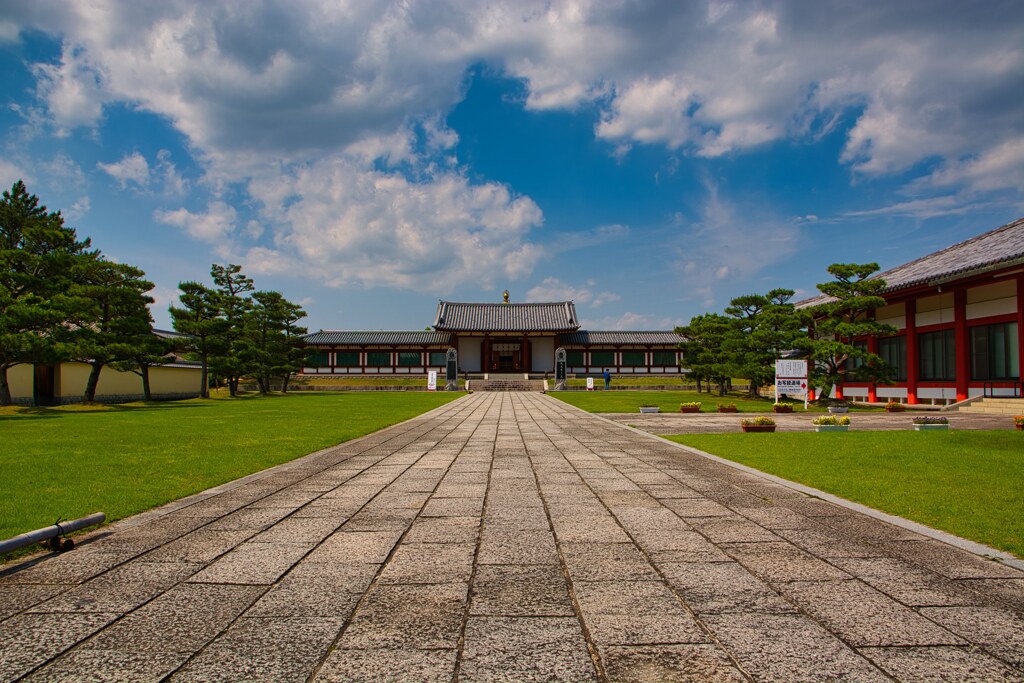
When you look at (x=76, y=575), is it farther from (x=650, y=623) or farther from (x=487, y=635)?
(x=650, y=623)

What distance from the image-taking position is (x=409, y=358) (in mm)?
49000

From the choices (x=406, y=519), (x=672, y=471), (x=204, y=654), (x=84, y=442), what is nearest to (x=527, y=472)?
(x=672, y=471)

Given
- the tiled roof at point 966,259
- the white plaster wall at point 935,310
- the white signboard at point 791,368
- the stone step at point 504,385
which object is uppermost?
the tiled roof at point 966,259

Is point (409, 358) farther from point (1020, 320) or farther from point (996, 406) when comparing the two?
point (1020, 320)

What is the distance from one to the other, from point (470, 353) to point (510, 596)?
4531 cm

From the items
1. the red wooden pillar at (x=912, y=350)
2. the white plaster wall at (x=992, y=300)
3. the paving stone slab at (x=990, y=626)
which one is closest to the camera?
the paving stone slab at (x=990, y=626)

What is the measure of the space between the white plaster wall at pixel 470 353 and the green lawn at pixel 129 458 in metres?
32.7

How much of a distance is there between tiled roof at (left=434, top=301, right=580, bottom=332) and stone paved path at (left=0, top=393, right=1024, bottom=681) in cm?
4069

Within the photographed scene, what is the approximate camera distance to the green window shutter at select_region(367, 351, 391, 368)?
161 ft

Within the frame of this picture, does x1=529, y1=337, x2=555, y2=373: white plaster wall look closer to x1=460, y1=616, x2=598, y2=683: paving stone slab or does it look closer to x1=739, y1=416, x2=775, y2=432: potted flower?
x1=739, y1=416, x2=775, y2=432: potted flower

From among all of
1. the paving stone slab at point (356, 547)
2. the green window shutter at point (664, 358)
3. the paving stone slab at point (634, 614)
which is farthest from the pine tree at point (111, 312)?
the green window shutter at point (664, 358)

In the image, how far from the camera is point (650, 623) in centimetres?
294

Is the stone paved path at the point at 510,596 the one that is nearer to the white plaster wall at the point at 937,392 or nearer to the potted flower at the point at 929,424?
the potted flower at the point at 929,424

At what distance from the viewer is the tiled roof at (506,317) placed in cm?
4659
